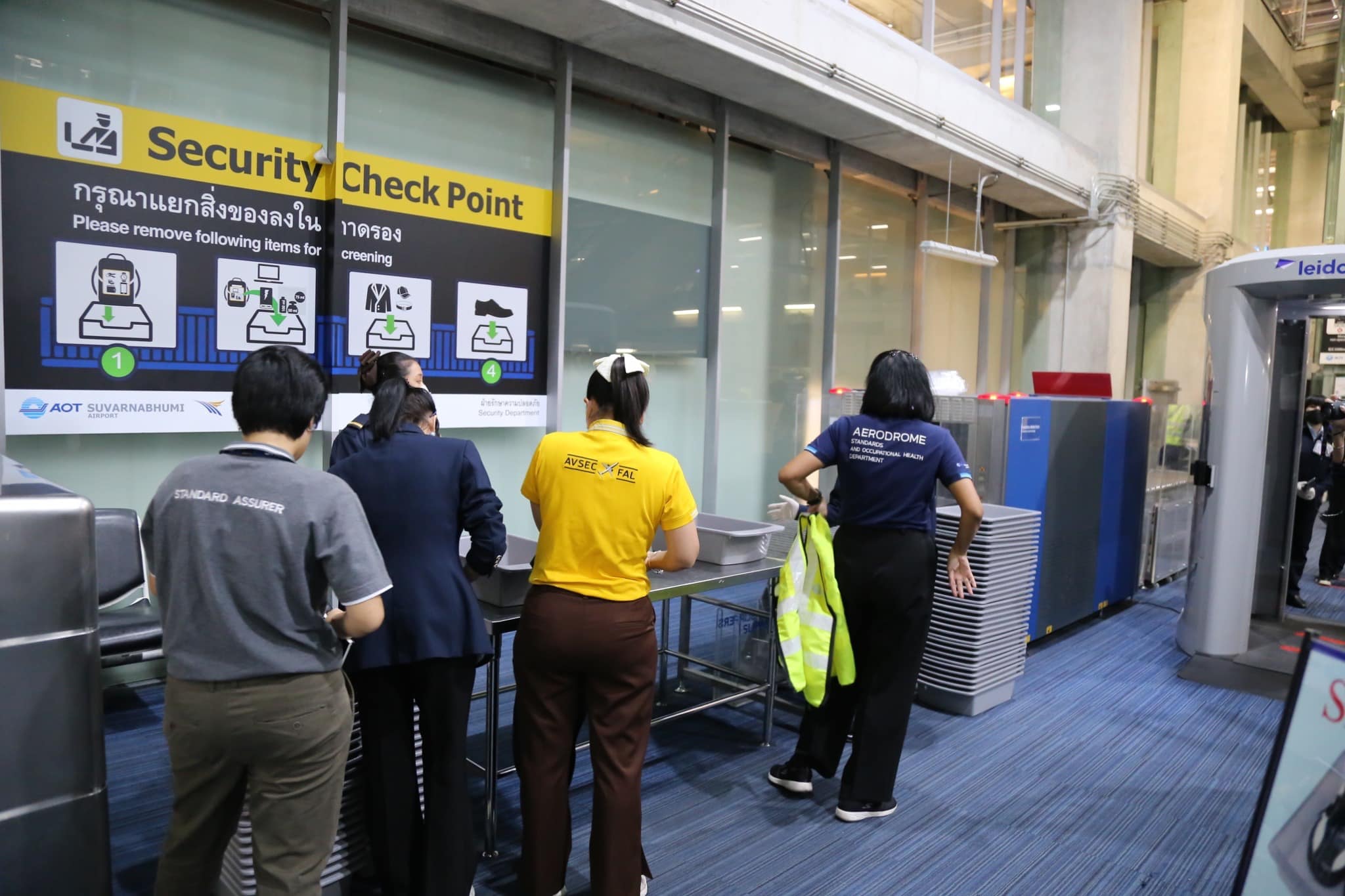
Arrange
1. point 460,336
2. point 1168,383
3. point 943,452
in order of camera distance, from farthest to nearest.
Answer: point 1168,383 < point 460,336 < point 943,452

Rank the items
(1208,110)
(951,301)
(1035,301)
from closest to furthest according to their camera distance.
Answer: (951,301) → (1035,301) → (1208,110)

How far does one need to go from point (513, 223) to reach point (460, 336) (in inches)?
29.9

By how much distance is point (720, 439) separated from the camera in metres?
6.42

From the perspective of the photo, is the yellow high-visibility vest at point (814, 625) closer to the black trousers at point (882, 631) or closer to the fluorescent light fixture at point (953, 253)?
the black trousers at point (882, 631)

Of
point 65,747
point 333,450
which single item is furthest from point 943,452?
point 65,747

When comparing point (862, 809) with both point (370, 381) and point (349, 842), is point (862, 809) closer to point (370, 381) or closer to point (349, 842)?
point (349, 842)

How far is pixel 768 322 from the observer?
22.0ft

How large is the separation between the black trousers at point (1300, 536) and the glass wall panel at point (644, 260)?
4610 millimetres

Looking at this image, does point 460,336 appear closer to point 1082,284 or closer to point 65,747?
point 65,747

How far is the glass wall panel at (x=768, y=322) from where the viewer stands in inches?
254

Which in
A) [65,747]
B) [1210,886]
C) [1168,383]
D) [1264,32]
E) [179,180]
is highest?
[1264,32]

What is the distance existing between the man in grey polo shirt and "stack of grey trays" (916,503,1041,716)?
3.01 m

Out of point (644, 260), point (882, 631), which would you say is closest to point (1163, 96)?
point (644, 260)

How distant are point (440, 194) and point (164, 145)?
1.34 m
